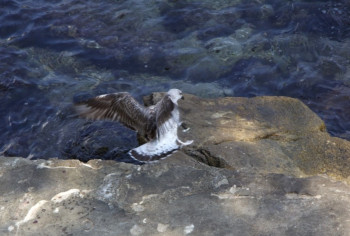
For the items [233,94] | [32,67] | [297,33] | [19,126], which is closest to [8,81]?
[32,67]

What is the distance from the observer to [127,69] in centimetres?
746

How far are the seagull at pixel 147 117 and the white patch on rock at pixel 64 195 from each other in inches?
47.5

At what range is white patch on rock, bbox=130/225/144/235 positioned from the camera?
3.25 meters

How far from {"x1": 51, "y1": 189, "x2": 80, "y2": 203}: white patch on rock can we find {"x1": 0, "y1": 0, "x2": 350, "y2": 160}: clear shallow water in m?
2.02

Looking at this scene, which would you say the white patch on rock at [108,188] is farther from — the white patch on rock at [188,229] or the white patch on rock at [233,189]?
the white patch on rock at [233,189]

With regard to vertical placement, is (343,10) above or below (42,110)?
above

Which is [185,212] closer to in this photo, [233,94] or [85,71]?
[233,94]

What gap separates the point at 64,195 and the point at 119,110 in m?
1.78

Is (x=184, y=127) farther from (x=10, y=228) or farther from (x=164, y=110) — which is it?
(x=10, y=228)

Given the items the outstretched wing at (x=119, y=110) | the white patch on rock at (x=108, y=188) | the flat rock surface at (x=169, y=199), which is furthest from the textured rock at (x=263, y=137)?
the white patch on rock at (x=108, y=188)

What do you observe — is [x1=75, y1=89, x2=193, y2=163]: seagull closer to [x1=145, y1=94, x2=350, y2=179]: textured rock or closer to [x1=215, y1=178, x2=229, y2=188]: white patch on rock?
[x1=145, y1=94, x2=350, y2=179]: textured rock

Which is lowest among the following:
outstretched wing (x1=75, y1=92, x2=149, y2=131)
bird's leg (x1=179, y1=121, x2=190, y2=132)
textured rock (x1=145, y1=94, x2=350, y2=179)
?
textured rock (x1=145, y1=94, x2=350, y2=179)

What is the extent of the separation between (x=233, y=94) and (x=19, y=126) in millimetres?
3121

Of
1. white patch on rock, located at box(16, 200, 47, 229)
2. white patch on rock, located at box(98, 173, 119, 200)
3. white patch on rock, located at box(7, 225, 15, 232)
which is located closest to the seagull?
white patch on rock, located at box(98, 173, 119, 200)
